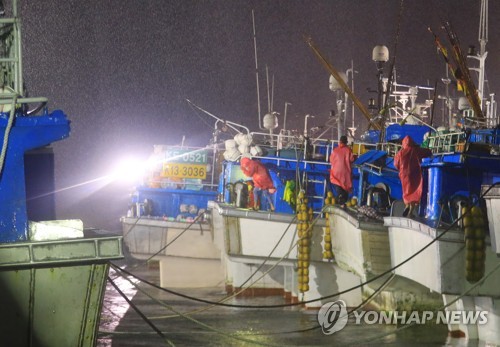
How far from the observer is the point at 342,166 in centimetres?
1878

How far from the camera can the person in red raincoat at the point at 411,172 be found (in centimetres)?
1530

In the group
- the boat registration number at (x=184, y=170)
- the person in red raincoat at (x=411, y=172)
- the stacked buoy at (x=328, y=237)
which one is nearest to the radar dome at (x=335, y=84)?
the stacked buoy at (x=328, y=237)

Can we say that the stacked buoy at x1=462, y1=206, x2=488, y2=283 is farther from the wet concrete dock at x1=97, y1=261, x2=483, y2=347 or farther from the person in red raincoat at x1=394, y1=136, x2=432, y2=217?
the person in red raincoat at x1=394, y1=136, x2=432, y2=217

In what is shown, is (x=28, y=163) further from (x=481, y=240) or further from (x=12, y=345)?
(x=481, y=240)

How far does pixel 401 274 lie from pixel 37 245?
7.84 metres

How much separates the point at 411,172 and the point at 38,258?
8.65 metres

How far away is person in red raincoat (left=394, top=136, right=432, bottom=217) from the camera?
603 inches

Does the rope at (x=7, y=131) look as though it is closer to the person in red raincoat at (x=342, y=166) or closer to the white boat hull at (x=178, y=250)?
the person in red raincoat at (x=342, y=166)

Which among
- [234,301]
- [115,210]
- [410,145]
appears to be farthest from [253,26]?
[115,210]

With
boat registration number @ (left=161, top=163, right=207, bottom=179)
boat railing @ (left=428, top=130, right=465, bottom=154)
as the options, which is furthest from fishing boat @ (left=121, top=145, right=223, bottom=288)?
boat railing @ (left=428, top=130, right=465, bottom=154)

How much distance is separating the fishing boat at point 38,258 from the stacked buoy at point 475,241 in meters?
5.84

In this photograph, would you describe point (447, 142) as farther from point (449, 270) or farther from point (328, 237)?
point (328, 237)

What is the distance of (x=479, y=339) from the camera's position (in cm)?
1437

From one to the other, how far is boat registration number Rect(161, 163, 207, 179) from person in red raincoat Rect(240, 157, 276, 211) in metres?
6.49
